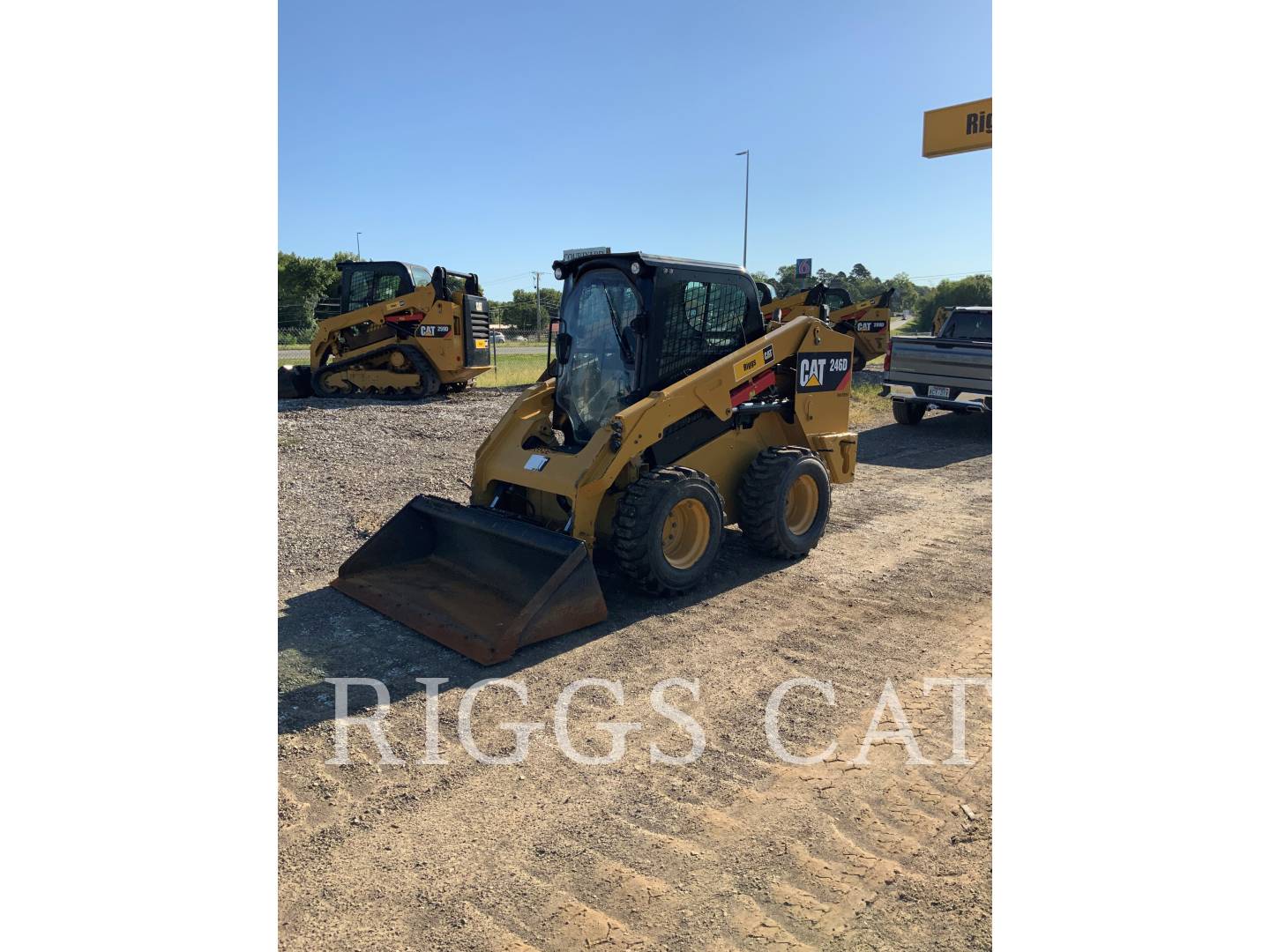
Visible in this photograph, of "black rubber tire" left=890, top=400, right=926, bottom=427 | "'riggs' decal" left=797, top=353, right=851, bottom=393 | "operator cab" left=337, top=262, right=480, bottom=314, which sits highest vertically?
"operator cab" left=337, top=262, right=480, bottom=314

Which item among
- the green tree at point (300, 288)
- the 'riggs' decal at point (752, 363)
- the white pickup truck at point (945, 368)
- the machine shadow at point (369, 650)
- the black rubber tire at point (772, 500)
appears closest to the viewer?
the machine shadow at point (369, 650)

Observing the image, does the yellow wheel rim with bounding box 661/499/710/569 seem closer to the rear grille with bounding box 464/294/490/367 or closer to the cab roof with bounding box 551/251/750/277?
the cab roof with bounding box 551/251/750/277

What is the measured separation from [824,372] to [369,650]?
13.4 feet

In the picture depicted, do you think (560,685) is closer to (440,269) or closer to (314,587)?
(314,587)

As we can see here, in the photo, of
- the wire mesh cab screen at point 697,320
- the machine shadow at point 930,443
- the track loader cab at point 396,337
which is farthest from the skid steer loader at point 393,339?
the wire mesh cab screen at point 697,320

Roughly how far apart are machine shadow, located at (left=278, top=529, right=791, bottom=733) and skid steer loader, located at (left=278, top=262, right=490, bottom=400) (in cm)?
980

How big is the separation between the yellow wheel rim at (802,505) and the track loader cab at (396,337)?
9.68 meters

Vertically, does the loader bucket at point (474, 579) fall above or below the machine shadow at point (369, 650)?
above

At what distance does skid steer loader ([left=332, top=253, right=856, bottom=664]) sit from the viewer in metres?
5.10

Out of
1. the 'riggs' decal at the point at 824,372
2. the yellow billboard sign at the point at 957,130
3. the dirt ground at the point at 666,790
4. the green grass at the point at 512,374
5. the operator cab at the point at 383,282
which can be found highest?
the operator cab at the point at 383,282

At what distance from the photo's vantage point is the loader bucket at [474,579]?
466 cm

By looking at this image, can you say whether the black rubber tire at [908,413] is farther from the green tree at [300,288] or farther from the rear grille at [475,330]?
the green tree at [300,288]

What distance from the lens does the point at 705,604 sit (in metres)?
5.46

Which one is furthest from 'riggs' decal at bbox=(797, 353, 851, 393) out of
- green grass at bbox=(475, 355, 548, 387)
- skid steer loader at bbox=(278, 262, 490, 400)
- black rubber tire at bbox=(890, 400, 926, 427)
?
skid steer loader at bbox=(278, 262, 490, 400)
